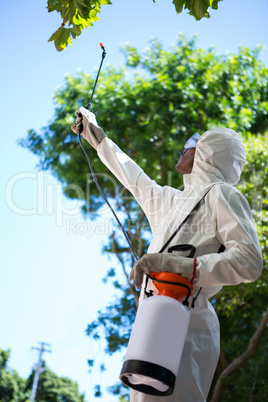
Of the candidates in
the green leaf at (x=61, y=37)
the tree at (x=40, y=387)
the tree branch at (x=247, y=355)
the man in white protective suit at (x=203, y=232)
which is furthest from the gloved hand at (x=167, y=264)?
the tree at (x=40, y=387)

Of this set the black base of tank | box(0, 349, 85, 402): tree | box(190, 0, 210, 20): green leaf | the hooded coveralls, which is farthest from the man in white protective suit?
box(0, 349, 85, 402): tree

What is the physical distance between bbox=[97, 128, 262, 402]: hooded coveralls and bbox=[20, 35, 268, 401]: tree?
6753mm

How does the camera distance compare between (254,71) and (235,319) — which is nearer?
(235,319)

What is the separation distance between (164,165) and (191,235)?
824cm

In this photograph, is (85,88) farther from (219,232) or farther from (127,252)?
(219,232)

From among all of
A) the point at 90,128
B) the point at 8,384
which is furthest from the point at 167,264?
the point at 8,384

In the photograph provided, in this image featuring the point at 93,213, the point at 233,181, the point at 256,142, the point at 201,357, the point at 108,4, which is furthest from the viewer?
the point at 93,213

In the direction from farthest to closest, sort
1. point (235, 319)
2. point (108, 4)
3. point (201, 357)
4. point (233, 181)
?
1. point (235, 319)
2. point (108, 4)
3. point (233, 181)
4. point (201, 357)

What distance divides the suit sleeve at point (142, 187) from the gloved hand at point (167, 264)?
0.62 meters

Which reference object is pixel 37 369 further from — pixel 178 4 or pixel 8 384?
pixel 178 4

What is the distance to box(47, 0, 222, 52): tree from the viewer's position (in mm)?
3036

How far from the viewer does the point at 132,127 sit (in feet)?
34.1

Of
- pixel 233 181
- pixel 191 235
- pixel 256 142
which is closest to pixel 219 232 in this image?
pixel 191 235

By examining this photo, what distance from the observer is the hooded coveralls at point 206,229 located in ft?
6.54
